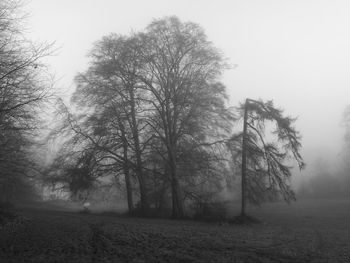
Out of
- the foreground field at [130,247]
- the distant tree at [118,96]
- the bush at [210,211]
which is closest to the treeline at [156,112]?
the distant tree at [118,96]

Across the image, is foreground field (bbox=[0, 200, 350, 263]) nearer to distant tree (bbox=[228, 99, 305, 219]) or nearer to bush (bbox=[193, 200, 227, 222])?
distant tree (bbox=[228, 99, 305, 219])

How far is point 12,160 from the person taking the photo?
15.1 metres

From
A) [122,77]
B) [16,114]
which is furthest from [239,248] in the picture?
[122,77]

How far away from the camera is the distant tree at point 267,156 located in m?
21.9

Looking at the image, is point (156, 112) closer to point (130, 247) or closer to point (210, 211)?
point (210, 211)

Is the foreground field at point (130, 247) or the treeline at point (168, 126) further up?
the treeline at point (168, 126)

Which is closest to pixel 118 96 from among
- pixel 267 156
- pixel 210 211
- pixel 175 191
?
pixel 175 191

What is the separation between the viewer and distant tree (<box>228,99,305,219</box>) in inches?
864

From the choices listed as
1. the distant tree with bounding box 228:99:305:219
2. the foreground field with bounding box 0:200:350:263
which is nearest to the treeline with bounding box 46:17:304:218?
the distant tree with bounding box 228:99:305:219

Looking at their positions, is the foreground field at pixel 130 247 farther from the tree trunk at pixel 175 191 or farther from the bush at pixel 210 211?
the tree trunk at pixel 175 191

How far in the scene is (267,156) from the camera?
2200cm

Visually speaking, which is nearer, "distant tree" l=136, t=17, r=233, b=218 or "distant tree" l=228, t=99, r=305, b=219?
"distant tree" l=228, t=99, r=305, b=219

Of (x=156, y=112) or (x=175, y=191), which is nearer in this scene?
(x=175, y=191)

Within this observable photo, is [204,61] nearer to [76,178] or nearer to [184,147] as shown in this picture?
[184,147]
